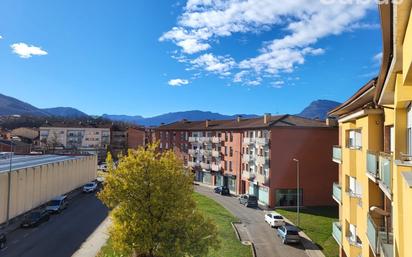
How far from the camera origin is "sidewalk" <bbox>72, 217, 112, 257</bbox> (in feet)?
93.6

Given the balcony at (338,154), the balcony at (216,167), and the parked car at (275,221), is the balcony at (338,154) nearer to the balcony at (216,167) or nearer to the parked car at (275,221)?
the parked car at (275,221)

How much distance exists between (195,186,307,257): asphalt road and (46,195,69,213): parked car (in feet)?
67.7

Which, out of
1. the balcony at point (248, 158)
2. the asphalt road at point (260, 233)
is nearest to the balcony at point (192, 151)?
the balcony at point (248, 158)

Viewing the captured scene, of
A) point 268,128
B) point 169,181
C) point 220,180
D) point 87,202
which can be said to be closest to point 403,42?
point 169,181

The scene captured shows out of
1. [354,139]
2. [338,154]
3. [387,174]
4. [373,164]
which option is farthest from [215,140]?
[387,174]

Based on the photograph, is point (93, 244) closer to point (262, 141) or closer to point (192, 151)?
point (262, 141)

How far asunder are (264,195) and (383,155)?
3913 centimetres

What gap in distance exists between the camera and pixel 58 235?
3406 cm

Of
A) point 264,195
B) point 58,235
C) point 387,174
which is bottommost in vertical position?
point 58,235

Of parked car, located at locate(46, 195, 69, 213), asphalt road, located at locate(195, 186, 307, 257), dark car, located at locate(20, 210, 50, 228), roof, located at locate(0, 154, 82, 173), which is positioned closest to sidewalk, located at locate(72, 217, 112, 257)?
dark car, located at locate(20, 210, 50, 228)

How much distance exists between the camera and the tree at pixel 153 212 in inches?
788

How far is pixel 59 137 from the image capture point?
147m

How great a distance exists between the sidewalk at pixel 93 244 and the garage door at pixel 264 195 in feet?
75.1

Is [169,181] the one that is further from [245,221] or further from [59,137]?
[59,137]
